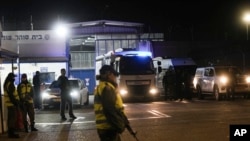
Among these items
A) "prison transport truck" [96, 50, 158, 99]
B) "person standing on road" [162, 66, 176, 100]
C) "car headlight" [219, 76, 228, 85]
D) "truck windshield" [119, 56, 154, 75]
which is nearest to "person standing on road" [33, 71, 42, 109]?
"prison transport truck" [96, 50, 158, 99]

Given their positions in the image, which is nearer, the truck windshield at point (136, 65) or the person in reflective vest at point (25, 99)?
the person in reflective vest at point (25, 99)

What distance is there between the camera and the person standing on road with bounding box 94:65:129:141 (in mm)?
6761

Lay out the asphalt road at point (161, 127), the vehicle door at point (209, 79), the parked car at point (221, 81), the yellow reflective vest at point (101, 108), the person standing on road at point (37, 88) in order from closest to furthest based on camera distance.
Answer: the yellow reflective vest at point (101, 108) < the asphalt road at point (161, 127) < the person standing on road at point (37, 88) < the parked car at point (221, 81) < the vehicle door at point (209, 79)

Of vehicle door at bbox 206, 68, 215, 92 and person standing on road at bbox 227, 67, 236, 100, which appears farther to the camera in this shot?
vehicle door at bbox 206, 68, 215, 92

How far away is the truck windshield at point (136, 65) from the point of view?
2838 centimetres

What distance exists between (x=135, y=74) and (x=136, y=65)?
598 mm

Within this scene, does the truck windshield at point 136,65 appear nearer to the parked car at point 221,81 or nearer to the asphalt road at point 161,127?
the parked car at point 221,81

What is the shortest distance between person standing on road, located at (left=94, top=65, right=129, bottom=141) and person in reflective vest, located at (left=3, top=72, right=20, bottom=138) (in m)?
7.15

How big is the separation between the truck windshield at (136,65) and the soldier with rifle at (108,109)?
69.4 feet

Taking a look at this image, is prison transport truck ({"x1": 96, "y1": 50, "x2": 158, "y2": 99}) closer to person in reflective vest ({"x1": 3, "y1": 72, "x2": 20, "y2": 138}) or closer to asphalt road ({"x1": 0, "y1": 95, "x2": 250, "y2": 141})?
asphalt road ({"x1": 0, "y1": 95, "x2": 250, "y2": 141})

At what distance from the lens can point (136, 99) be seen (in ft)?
101

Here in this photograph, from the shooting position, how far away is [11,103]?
1373cm

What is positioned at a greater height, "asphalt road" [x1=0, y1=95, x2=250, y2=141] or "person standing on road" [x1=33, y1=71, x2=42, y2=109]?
"person standing on road" [x1=33, y1=71, x2=42, y2=109]

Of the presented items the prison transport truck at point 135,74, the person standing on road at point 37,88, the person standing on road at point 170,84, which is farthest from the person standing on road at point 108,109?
the person standing on road at point 170,84
